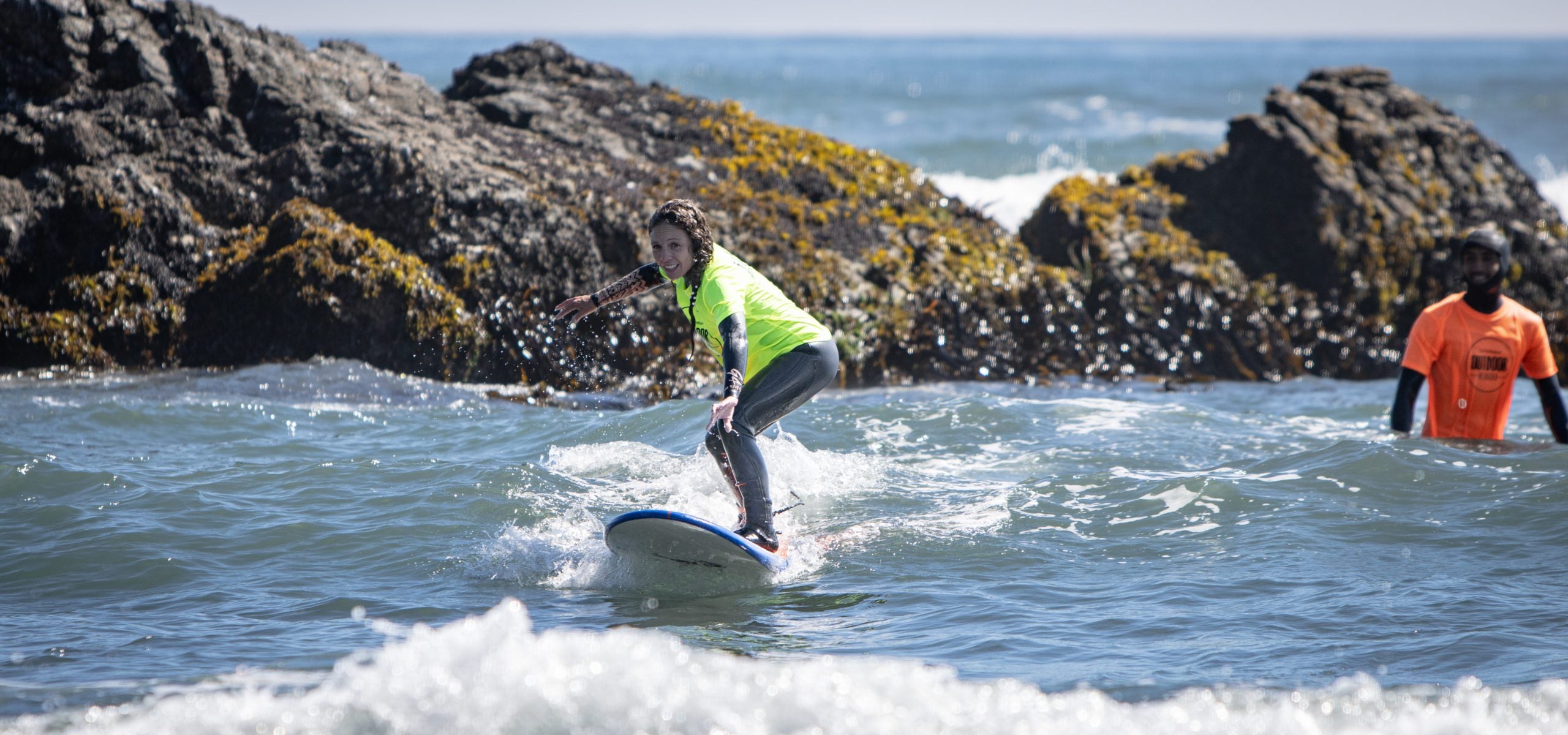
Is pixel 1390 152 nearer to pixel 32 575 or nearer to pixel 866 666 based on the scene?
pixel 866 666

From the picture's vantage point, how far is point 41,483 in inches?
279

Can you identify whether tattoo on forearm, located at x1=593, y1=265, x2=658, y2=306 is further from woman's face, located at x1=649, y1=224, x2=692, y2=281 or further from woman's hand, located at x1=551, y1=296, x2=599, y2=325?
woman's face, located at x1=649, y1=224, x2=692, y2=281

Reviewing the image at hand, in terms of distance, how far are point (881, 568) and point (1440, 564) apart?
9.49ft

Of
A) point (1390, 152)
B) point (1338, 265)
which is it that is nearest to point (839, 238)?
point (1338, 265)

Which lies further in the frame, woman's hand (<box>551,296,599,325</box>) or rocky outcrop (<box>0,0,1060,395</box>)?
rocky outcrop (<box>0,0,1060,395</box>)

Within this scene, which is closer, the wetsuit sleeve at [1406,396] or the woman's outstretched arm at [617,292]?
the woman's outstretched arm at [617,292]

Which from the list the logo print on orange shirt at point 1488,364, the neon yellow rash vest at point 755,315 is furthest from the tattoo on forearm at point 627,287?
the logo print on orange shirt at point 1488,364

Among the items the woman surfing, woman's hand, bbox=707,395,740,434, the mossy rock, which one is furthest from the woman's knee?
Answer: the mossy rock

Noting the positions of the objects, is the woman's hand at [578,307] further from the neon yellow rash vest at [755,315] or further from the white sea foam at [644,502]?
the white sea foam at [644,502]

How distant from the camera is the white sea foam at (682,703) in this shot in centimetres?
430

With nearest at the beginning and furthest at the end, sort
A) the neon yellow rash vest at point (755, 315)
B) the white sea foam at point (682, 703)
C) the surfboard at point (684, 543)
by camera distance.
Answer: the white sea foam at point (682, 703) < the surfboard at point (684, 543) < the neon yellow rash vest at point (755, 315)

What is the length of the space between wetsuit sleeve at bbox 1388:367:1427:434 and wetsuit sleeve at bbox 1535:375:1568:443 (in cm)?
71

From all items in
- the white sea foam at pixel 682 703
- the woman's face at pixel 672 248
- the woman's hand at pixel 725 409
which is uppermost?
the woman's face at pixel 672 248

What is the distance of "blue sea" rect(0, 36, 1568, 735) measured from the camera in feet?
14.6
